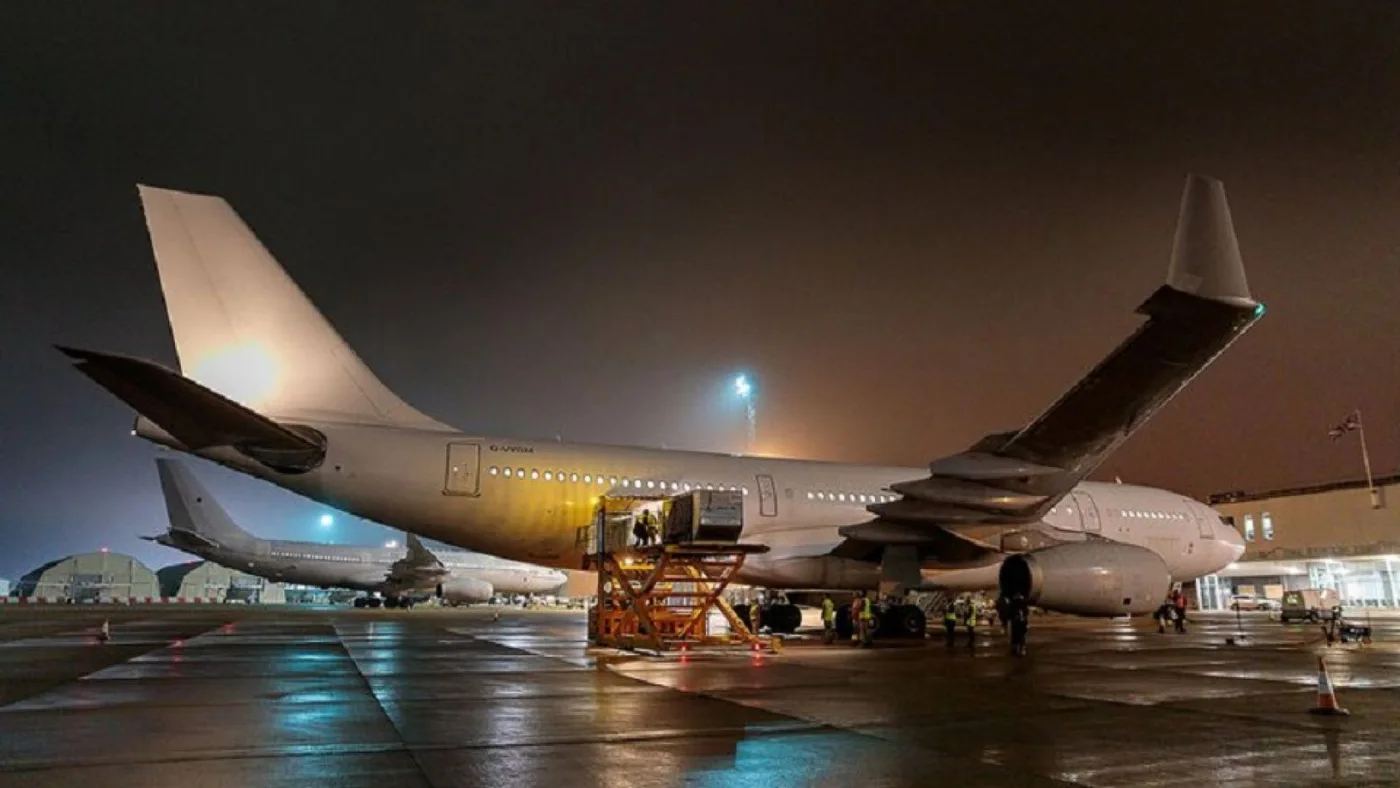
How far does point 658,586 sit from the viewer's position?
18766 mm

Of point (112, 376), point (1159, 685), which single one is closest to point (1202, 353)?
point (1159, 685)

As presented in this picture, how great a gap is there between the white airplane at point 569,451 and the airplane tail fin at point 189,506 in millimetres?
40449

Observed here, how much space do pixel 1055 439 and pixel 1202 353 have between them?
2777mm

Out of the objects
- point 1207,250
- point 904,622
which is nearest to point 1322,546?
point 904,622

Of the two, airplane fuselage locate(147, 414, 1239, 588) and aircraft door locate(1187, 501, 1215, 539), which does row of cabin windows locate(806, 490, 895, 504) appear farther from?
aircraft door locate(1187, 501, 1215, 539)

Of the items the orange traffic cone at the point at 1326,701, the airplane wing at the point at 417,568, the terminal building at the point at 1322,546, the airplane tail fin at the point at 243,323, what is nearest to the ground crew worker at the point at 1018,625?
the orange traffic cone at the point at 1326,701

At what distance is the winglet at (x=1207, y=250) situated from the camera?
12023mm

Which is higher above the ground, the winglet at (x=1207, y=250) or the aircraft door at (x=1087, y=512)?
the winglet at (x=1207, y=250)

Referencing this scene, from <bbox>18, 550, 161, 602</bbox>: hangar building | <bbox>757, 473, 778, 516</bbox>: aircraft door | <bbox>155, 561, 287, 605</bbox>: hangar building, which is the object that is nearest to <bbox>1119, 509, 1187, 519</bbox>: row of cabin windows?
<bbox>757, 473, 778, 516</bbox>: aircraft door

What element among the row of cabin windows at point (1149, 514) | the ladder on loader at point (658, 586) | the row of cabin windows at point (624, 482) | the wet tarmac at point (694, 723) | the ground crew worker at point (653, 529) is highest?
the row of cabin windows at point (624, 482)

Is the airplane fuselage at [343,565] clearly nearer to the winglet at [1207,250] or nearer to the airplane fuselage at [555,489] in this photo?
the airplane fuselage at [555,489]

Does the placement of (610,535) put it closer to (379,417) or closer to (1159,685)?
(379,417)

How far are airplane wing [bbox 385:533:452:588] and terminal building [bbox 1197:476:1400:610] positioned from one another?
42.8 m

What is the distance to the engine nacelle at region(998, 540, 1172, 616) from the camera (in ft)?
51.2
